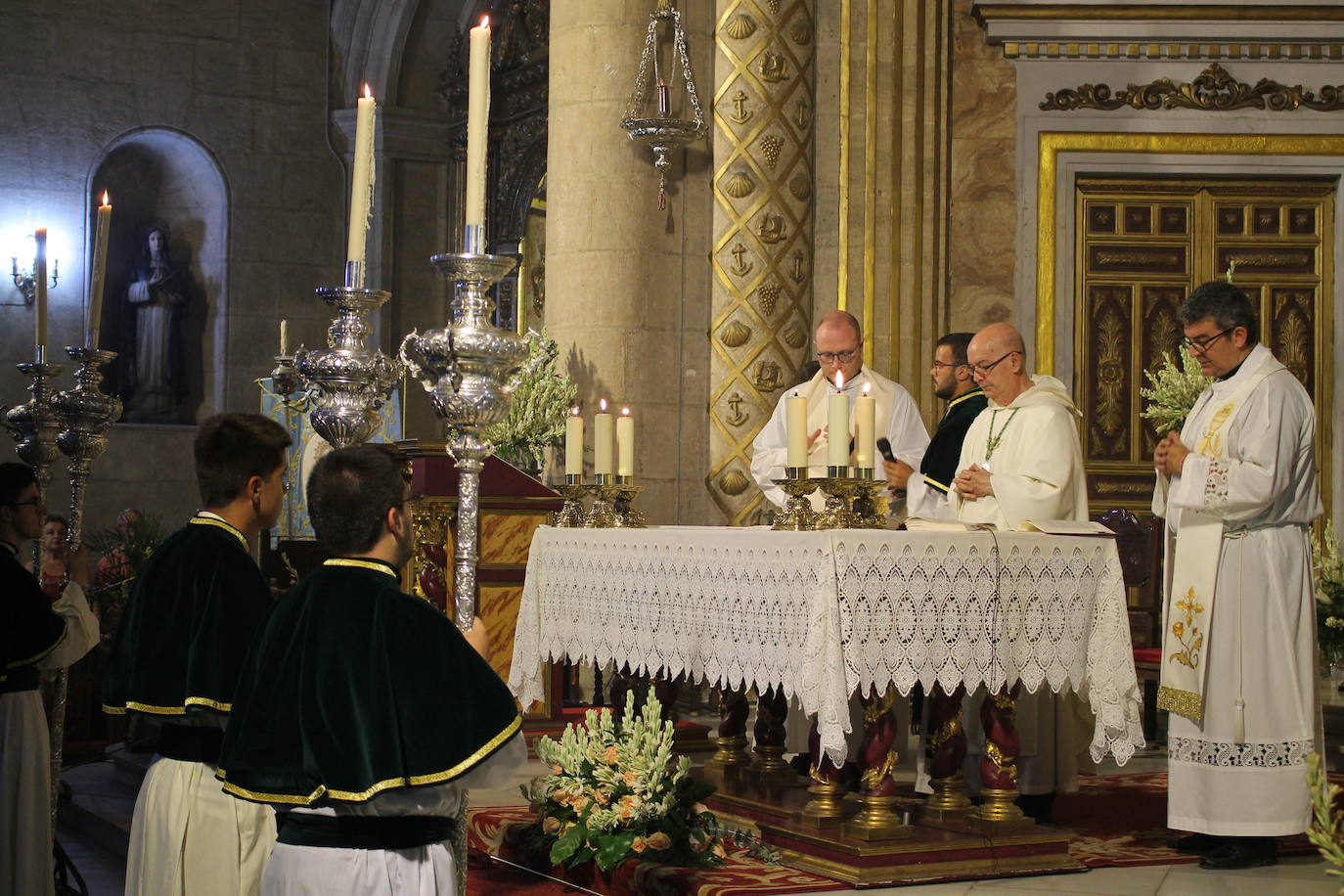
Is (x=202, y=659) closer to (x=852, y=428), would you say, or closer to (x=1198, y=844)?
(x=1198, y=844)

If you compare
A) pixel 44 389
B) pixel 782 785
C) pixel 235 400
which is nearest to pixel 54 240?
pixel 235 400

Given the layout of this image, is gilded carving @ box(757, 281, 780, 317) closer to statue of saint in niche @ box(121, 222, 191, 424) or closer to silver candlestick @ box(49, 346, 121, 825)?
silver candlestick @ box(49, 346, 121, 825)

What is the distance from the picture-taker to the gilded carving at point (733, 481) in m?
9.35

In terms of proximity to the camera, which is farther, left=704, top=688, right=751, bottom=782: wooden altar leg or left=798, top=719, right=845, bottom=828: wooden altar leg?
left=704, top=688, right=751, bottom=782: wooden altar leg

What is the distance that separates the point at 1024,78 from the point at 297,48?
30.0 feet

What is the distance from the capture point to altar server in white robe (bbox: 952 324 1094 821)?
5.58m

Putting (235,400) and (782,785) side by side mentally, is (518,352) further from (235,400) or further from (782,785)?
(235,400)

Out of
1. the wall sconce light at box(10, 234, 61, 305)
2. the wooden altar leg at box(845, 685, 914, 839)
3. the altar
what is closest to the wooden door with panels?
the altar

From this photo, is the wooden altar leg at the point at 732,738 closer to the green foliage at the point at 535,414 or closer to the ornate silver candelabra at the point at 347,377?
the green foliage at the point at 535,414

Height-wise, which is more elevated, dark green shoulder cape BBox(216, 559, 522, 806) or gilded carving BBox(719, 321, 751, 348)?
gilded carving BBox(719, 321, 751, 348)

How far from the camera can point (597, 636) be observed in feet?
18.9

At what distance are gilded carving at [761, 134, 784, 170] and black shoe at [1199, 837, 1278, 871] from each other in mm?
5205

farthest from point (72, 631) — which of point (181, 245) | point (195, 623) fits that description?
point (181, 245)

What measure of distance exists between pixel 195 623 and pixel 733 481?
5.80 metres
